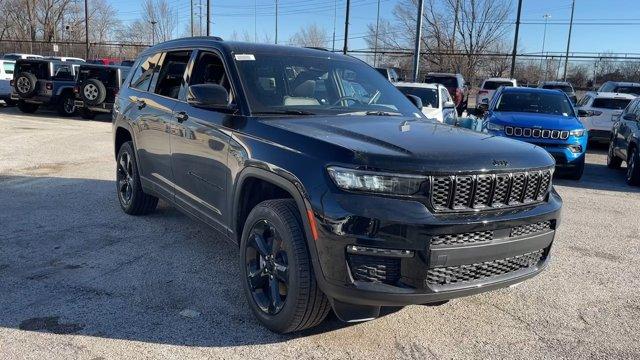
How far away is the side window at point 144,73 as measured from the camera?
18.7 feet

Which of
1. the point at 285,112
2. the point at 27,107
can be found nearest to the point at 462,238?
the point at 285,112

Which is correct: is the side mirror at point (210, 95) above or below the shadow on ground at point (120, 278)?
above

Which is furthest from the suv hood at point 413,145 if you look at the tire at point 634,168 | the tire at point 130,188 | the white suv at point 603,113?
the white suv at point 603,113

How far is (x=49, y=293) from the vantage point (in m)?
4.04

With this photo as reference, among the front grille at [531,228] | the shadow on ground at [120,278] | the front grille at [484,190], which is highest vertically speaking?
the front grille at [484,190]

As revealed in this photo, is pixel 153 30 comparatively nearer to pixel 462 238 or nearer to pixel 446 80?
pixel 446 80

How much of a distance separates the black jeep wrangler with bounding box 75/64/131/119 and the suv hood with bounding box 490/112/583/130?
1134 cm

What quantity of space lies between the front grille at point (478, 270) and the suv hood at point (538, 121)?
6.60m

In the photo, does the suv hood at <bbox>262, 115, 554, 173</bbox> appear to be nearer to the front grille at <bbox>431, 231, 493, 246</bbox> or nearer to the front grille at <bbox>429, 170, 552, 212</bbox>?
the front grille at <bbox>429, 170, 552, 212</bbox>

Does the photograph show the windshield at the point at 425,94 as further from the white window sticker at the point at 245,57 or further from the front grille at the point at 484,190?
the front grille at the point at 484,190

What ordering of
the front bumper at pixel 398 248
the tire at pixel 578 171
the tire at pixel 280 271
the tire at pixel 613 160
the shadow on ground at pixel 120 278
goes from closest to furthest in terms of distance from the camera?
the front bumper at pixel 398 248, the tire at pixel 280 271, the shadow on ground at pixel 120 278, the tire at pixel 578 171, the tire at pixel 613 160

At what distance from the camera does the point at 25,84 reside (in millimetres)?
17219

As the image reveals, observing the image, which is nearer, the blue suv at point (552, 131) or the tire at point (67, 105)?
the blue suv at point (552, 131)

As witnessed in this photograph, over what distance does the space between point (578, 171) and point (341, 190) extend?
8087 mm
